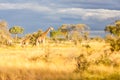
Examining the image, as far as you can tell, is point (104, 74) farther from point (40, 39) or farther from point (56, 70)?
point (40, 39)

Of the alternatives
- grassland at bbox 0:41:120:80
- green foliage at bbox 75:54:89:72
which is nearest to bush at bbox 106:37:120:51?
grassland at bbox 0:41:120:80

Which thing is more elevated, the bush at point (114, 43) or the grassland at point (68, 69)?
the bush at point (114, 43)

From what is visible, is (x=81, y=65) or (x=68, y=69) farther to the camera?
(x=81, y=65)

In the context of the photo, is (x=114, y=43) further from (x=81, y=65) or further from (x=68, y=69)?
(x=68, y=69)

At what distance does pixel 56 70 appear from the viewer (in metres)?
17.3

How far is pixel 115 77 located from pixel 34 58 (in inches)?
282

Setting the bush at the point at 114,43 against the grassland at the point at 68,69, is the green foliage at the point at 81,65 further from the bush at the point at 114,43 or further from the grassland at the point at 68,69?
the bush at the point at 114,43

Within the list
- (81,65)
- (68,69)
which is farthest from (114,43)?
(68,69)

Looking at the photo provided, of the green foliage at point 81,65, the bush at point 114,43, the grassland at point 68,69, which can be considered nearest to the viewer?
the grassland at point 68,69

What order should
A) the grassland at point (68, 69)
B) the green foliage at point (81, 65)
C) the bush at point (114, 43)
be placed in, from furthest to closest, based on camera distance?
the bush at point (114, 43) → the green foliage at point (81, 65) → the grassland at point (68, 69)

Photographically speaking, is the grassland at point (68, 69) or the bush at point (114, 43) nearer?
the grassland at point (68, 69)

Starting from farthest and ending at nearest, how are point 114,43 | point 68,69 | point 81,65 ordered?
point 114,43
point 81,65
point 68,69

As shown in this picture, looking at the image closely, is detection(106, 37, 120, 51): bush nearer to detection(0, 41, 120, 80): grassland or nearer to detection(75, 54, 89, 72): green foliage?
detection(0, 41, 120, 80): grassland

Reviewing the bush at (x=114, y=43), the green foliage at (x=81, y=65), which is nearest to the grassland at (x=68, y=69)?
the green foliage at (x=81, y=65)
